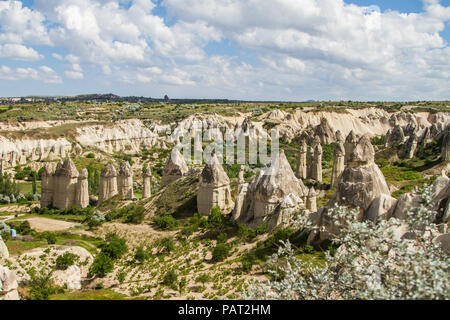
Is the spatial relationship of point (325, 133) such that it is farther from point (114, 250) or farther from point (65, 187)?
point (114, 250)

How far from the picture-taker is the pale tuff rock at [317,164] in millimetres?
48000

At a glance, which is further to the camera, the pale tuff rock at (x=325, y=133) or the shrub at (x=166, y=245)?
the pale tuff rock at (x=325, y=133)

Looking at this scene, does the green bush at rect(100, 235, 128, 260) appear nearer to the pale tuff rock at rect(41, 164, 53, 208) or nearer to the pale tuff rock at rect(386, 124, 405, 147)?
the pale tuff rock at rect(41, 164, 53, 208)

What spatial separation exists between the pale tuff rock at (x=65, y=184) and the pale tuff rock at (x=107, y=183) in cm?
300

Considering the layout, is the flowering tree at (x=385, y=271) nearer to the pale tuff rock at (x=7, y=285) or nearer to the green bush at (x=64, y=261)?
the pale tuff rock at (x=7, y=285)

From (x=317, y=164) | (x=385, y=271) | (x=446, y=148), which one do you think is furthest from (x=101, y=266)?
(x=446, y=148)

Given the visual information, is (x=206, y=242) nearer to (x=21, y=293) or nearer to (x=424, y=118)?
(x=21, y=293)

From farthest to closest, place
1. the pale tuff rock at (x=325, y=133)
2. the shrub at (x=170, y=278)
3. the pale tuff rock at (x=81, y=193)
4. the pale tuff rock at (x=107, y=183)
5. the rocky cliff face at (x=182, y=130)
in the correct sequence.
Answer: the pale tuff rock at (x=325, y=133), the rocky cliff face at (x=182, y=130), the pale tuff rock at (x=107, y=183), the pale tuff rock at (x=81, y=193), the shrub at (x=170, y=278)

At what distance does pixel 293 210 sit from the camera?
2409cm

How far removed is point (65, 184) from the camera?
41.9 metres

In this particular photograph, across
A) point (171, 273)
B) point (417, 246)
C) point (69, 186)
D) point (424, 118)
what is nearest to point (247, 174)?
point (69, 186)

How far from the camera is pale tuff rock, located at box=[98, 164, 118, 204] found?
1655 inches

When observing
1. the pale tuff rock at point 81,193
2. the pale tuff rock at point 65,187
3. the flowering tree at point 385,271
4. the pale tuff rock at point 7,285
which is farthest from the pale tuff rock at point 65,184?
the flowering tree at point 385,271

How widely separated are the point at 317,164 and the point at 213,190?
21970 mm
